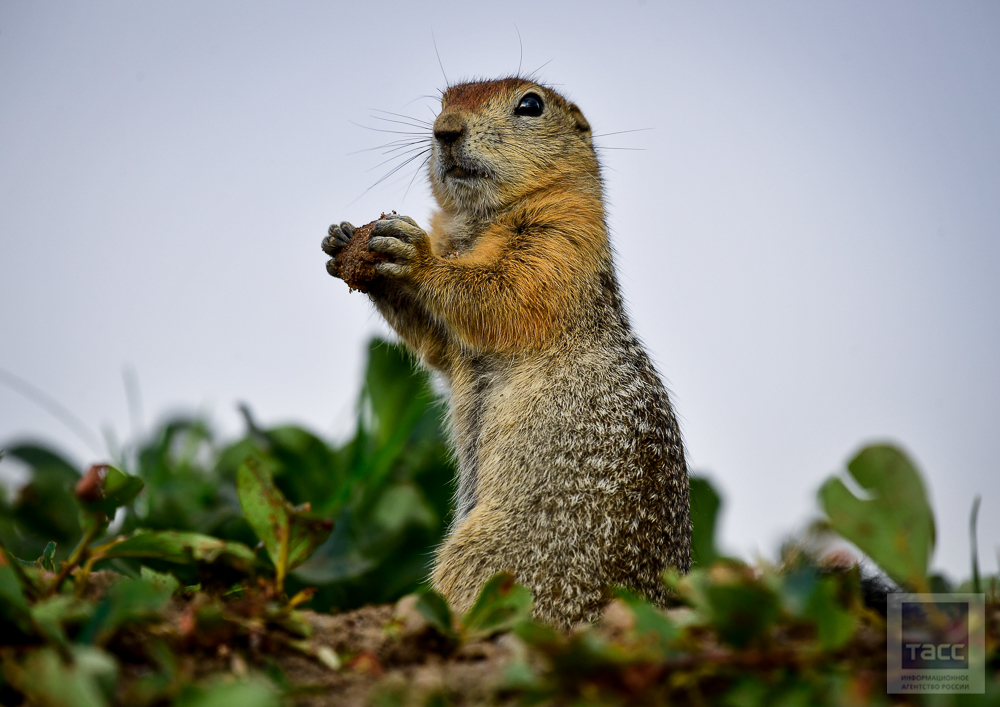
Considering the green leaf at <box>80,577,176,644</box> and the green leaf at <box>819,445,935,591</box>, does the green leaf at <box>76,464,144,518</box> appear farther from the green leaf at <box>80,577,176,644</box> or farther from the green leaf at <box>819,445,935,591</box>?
the green leaf at <box>819,445,935,591</box>

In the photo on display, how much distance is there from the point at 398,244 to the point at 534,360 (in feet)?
3.15

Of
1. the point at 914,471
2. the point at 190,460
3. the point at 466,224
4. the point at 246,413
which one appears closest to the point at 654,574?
the point at 914,471

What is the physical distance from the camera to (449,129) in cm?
465

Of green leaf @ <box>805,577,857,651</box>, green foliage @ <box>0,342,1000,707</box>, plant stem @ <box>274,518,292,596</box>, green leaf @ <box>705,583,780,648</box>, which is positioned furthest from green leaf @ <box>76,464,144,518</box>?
green leaf @ <box>805,577,857,651</box>

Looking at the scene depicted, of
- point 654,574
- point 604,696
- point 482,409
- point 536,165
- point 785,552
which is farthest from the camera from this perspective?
point 536,165

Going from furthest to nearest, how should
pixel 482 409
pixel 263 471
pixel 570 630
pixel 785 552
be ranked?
pixel 482 409 → pixel 570 630 → pixel 785 552 → pixel 263 471

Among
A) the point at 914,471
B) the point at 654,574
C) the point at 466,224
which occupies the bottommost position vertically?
the point at 654,574

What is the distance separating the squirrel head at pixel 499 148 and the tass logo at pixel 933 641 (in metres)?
3.28

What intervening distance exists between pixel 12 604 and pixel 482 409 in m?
2.66

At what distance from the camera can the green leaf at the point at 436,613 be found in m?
2.38

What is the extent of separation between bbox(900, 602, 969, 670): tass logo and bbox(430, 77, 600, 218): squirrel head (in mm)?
3282

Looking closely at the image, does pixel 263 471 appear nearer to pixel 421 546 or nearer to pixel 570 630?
pixel 570 630

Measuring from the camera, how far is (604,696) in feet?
5.59

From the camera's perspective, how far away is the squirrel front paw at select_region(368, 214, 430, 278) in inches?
170
